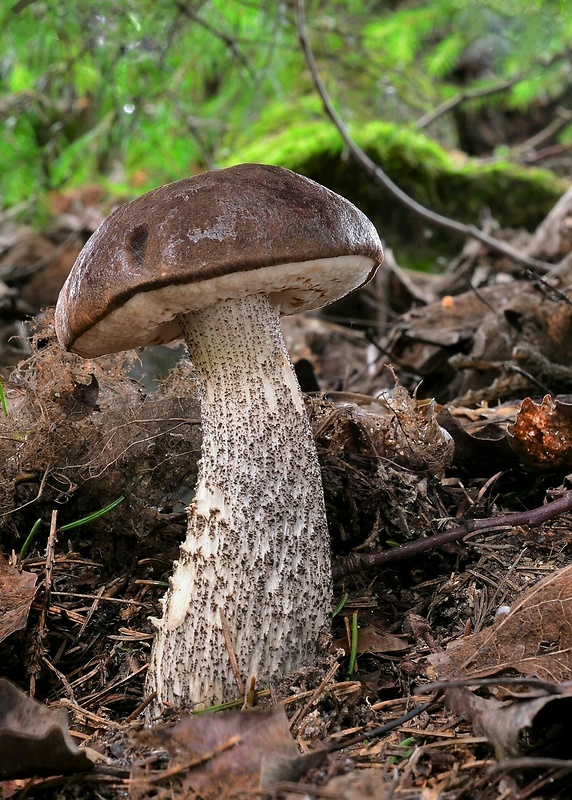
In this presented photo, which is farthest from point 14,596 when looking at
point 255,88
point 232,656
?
point 255,88

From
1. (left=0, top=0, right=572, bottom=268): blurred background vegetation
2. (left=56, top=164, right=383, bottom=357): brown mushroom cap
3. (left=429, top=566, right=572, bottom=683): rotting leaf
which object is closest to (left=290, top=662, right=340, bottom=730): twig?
(left=429, top=566, right=572, bottom=683): rotting leaf

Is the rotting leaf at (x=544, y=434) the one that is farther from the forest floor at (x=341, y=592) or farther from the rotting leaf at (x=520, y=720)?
the rotting leaf at (x=520, y=720)

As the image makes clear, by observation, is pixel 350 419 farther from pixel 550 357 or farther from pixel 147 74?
pixel 147 74

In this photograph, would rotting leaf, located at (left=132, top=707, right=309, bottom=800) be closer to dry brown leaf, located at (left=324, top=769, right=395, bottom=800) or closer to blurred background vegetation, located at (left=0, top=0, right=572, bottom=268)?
dry brown leaf, located at (left=324, top=769, right=395, bottom=800)

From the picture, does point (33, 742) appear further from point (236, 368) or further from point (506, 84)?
point (506, 84)

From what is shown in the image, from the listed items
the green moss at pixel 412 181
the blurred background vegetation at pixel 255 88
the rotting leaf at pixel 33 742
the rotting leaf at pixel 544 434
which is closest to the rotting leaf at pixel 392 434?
the rotting leaf at pixel 544 434

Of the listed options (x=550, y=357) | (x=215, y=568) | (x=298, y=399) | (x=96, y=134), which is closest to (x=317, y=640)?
(x=215, y=568)
